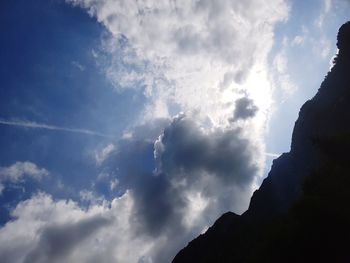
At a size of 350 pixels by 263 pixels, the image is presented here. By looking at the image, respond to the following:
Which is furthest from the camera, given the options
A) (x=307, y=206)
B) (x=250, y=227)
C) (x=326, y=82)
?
(x=250, y=227)

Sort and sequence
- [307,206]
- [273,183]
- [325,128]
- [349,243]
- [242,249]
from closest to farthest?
[349,243]
[307,206]
[325,128]
[242,249]
[273,183]

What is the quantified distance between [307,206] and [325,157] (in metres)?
16.1

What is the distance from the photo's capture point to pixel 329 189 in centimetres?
3578

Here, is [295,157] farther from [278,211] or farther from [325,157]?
[325,157]

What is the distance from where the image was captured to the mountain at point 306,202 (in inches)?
1213

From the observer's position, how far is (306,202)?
33438 millimetres

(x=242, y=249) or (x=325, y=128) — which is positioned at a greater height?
(x=325, y=128)

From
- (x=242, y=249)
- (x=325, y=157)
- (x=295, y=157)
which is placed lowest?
(x=325, y=157)

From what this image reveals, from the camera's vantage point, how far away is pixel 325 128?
78.8 meters

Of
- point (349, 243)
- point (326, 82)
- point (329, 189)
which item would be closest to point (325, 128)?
point (326, 82)

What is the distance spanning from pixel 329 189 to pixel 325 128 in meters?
47.4

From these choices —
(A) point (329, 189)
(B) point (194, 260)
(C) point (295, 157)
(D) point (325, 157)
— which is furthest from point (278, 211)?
(A) point (329, 189)

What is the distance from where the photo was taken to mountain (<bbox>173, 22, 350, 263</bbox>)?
3081cm

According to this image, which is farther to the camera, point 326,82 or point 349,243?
point 326,82
